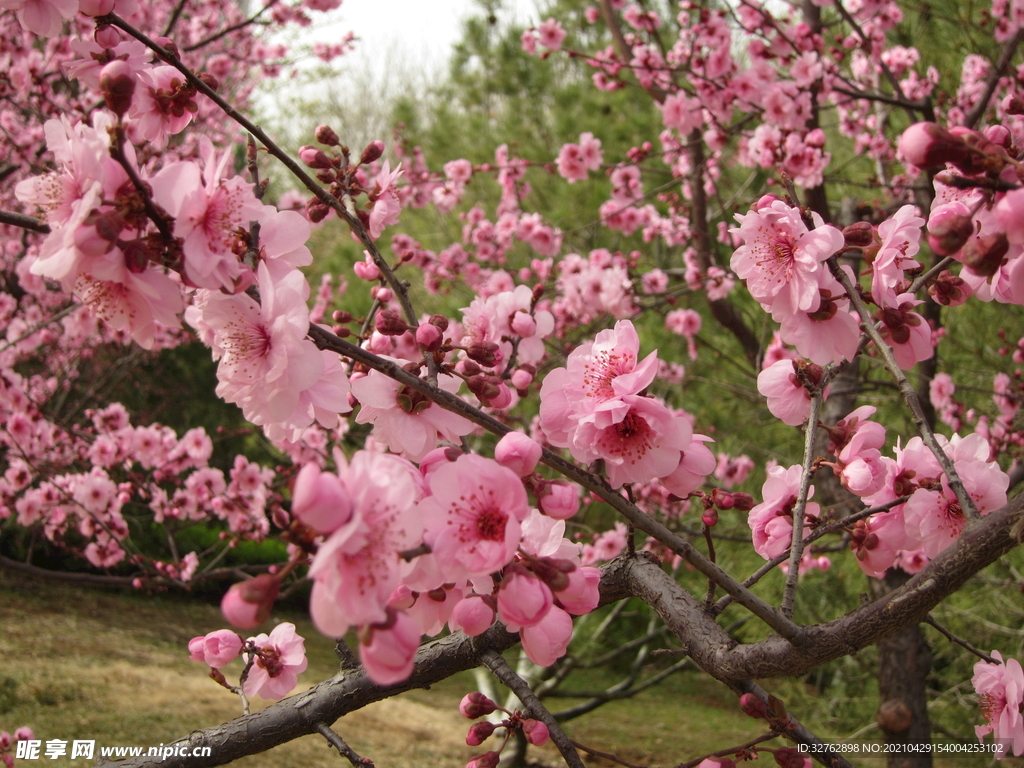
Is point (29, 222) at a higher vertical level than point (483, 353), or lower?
higher

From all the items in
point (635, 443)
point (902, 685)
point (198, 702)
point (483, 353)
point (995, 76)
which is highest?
point (995, 76)

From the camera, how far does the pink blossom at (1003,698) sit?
3.09ft

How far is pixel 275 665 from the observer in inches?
50.0

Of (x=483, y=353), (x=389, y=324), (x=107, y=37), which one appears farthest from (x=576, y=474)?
(x=107, y=37)

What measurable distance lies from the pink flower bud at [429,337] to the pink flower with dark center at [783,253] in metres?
0.42

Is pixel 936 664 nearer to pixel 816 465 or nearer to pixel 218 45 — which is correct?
pixel 816 465

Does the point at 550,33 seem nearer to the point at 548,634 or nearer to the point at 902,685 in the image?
the point at 902,685

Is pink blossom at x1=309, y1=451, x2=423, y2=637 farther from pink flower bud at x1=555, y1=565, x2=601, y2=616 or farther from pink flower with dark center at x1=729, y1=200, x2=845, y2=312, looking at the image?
pink flower with dark center at x1=729, y1=200, x2=845, y2=312

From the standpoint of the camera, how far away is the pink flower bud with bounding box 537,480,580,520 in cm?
71

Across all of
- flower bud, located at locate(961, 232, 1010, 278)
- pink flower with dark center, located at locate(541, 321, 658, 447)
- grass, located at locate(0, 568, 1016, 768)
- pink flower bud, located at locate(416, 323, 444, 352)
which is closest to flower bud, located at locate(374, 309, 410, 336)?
pink flower bud, located at locate(416, 323, 444, 352)

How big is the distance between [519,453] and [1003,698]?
0.85 metres

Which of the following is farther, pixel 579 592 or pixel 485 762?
pixel 485 762

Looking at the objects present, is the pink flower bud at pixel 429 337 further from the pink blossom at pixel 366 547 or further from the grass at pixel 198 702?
the grass at pixel 198 702

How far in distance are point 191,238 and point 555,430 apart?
1.51ft
